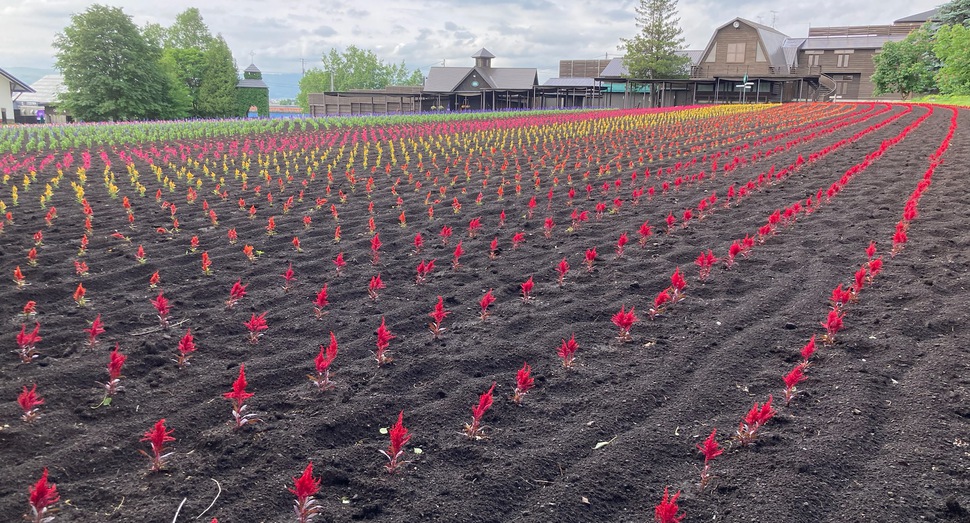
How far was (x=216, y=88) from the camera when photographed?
172ft

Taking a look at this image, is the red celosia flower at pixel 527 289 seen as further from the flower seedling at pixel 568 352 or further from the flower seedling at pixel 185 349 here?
the flower seedling at pixel 185 349

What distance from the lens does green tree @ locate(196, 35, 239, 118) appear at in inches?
2021

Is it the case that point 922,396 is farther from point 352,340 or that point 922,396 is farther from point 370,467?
point 352,340

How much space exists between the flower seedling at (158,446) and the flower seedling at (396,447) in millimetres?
923

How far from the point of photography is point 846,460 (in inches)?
107

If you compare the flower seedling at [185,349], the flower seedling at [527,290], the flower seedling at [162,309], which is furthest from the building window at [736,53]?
the flower seedling at [185,349]

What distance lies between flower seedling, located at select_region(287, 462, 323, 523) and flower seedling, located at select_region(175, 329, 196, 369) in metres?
1.42

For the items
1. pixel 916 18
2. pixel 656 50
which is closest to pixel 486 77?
pixel 656 50

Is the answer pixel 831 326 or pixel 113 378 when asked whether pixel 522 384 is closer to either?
pixel 831 326

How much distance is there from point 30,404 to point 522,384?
2.35 m

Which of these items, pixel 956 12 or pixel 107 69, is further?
pixel 107 69

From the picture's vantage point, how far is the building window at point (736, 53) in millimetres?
51219

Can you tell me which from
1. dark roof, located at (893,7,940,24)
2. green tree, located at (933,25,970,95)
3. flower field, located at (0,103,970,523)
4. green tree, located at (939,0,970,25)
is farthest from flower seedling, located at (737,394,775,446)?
dark roof, located at (893,7,940,24)

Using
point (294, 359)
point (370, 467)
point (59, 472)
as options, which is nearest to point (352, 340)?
point (294, 359)
